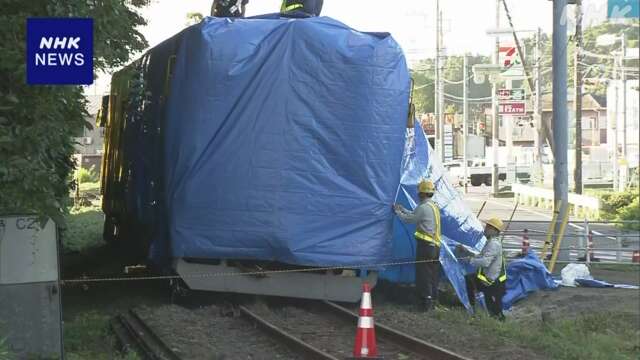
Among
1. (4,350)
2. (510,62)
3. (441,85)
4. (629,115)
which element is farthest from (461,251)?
(629,115)

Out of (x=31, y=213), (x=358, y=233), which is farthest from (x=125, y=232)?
(x=31, y=213)

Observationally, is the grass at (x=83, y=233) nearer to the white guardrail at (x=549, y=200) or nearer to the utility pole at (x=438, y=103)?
the white guardrail at (x=549, y=200)

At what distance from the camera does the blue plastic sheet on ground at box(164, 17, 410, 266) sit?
10.4m

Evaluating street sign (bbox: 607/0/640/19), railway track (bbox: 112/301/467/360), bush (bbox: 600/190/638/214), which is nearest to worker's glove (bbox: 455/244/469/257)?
railway track (bbox: 112/301/467/360)

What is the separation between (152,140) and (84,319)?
9.66 ft

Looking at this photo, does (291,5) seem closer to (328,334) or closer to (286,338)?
(328,334)

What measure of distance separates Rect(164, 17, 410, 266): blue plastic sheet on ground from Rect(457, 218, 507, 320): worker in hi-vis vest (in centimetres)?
153

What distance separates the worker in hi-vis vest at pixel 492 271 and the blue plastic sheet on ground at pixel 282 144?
1534 mm

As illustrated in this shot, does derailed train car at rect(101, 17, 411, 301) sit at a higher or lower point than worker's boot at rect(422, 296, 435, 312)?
higher

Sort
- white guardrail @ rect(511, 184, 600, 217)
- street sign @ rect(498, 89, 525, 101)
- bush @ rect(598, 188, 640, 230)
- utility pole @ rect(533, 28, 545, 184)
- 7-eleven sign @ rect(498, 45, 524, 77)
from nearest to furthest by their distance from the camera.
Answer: bush @ rect(598, 188, 640, 230) → white guardrail @ rect(511, 184, 600, 217) → street sign @ rect(498, 89, 525, 101) → 7-eleven sign @ rect(498, 45, 524, 77) → utility pole @ rect(533, 28, 545, 184)

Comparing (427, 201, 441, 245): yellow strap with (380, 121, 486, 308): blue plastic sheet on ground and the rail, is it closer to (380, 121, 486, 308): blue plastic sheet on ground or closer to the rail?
(380, 121, 486, 308): blue plastic sheet on ground

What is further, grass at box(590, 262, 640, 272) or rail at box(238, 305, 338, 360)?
grass at box(590, 262, 640, 272)

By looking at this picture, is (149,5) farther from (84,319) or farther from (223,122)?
(84,319)

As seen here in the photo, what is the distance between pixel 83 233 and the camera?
24.2 metres
